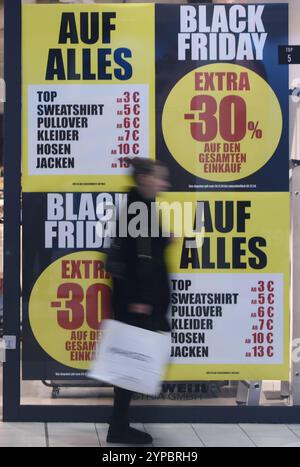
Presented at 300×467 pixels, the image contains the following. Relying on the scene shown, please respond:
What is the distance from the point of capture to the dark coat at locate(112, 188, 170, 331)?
7.20m

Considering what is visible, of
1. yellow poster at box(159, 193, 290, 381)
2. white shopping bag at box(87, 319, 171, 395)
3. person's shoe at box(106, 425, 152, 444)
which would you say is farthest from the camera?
yellow poster at box(159, 193, 290, 381)

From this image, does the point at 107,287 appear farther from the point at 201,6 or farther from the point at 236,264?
the point at 201,6

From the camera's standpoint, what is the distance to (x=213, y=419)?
8.10 m

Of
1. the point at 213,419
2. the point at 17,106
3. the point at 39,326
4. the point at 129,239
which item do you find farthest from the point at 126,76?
the point at 213,419

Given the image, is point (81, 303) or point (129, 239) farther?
point (81, 303)

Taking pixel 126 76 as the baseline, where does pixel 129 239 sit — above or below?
below

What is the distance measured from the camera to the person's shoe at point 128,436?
24.4 ft

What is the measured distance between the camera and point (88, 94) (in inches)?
316

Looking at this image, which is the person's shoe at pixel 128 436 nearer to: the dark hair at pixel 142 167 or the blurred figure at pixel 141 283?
the blurred figure at pixel 141 283

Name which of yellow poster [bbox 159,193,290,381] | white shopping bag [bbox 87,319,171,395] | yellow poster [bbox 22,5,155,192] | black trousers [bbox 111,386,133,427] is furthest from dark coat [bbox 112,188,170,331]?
yellow poster [bbox 22,5,155,192]

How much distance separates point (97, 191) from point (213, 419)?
1888mm

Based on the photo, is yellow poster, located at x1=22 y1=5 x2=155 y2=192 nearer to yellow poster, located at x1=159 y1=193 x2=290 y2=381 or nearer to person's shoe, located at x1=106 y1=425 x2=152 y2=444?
yellow poster, located at x1=159 y1=193 x2=290 y2=381

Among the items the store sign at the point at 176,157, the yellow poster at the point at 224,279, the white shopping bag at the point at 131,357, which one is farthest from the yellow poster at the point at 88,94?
the white shopping bag at the point at 131,357
